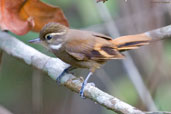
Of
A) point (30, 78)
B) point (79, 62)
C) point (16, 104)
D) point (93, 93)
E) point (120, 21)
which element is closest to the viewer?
point (93, 93)

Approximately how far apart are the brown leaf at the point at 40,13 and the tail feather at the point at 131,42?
1.90 feet

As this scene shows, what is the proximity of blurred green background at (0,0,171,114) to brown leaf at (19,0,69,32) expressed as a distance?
0.41 m

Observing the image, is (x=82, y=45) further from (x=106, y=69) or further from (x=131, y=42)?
(x=106, y=69)

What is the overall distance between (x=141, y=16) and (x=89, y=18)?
557 millimetres

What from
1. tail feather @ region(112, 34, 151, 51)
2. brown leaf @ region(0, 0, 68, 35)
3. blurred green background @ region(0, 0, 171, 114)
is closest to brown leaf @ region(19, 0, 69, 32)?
brown leaf @ region(0, 0, 68, 35)

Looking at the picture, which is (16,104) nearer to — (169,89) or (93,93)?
(169,89)

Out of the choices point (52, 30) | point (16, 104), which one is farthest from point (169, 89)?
point (16, 104)

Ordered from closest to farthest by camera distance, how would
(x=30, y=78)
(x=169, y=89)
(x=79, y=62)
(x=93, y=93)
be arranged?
(x=93, y=93) → (x=79, y=62) → (x=169, y=89) → (x=30, y=78)

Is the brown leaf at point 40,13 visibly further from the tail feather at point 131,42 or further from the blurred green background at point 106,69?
the tail feather at point 131,42

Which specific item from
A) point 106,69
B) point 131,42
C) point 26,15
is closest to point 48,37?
point 26,15

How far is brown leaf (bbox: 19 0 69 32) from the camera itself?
11.0 ft

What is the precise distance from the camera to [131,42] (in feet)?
9.95

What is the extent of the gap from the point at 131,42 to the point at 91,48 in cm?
34

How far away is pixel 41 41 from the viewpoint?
318 centimetres
